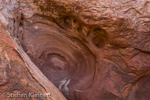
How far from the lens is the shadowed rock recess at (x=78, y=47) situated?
1.50 metres

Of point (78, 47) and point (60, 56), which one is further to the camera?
point (60, 56)

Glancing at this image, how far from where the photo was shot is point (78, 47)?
2645 millimetres

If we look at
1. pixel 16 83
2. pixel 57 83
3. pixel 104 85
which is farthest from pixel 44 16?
pixel 104 85

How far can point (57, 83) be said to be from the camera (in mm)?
2568

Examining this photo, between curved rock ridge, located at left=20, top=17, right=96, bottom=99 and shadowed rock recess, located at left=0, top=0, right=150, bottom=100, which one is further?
curved rock ridge, located at left=20, top=17, right=96, bottom=99

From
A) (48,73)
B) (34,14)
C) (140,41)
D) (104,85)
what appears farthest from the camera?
(48,73)

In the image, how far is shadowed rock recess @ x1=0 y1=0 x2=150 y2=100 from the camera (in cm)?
150

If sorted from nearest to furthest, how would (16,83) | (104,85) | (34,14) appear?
(16,83) → (104,85) → (34,14)

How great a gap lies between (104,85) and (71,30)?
124 centimetres

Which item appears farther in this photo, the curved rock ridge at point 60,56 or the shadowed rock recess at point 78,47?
the curved rock ridge at point 60,56

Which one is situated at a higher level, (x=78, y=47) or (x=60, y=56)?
(x=78, y=47)

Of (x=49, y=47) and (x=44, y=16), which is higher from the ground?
(x=44, y=16)

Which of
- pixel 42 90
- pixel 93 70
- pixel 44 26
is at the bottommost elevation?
pixel 93 70

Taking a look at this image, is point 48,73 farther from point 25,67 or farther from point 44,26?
point 25,67
